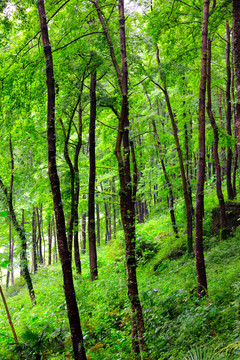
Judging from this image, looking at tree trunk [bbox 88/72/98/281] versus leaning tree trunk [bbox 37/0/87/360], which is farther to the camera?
tree trunk [bbox 88/72/98/281]

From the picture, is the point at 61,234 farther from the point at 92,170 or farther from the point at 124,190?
the point at 92,170

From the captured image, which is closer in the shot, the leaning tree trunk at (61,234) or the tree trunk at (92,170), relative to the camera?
the leaning tree trunk at (61,234)

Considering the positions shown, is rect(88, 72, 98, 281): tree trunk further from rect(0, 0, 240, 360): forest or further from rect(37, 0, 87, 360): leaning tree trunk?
rect(37, 0, 87, 360): leaning tree trunk

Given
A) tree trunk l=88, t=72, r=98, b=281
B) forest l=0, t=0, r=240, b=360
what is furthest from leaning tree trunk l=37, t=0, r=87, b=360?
tree trunk l=88, t=72, r=98, b=281

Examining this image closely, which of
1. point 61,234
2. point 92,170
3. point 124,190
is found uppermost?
point 92,170

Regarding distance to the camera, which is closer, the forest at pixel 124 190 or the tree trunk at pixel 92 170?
the forest at pixel 124 190

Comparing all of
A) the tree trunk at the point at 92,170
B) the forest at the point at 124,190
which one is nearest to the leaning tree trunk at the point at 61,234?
the forest at the point at 124,190

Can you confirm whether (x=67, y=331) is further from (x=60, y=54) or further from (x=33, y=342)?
(x=60, y=54)

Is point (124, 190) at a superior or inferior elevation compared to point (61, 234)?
superior

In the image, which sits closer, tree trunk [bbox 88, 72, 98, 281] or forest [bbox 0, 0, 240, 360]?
forest [bbox 0, 0, 240, 360]

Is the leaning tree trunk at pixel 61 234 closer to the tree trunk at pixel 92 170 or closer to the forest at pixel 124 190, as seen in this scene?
the forest at pixel 124 190

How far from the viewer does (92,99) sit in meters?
9.95

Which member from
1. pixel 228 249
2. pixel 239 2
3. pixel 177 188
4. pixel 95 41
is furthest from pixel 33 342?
pixel 177 188

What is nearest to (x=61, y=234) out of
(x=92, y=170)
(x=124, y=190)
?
(x=124, y=190)
